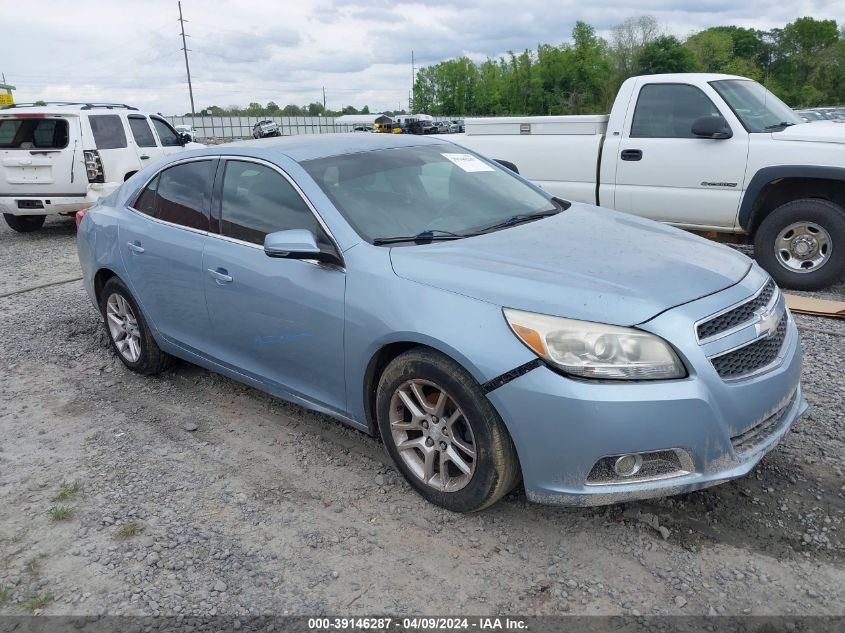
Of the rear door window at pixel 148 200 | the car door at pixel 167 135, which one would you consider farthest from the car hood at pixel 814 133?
the car door at pixel 167 135

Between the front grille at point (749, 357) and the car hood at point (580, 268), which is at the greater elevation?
the car hood at point (580, 268)

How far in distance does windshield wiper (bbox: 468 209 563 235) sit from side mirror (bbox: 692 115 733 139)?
10.6ft

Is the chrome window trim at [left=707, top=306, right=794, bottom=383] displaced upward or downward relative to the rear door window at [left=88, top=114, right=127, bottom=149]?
downward

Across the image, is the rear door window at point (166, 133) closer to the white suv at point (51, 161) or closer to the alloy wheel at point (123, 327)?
the white suv at point (51, 161)

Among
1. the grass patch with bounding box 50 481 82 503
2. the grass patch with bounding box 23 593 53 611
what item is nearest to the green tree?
the grass patch with bounding box 50 481 82 503

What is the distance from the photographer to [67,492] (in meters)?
3.50

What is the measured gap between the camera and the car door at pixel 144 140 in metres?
11.3

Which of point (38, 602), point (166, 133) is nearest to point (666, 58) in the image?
point (166, 133)

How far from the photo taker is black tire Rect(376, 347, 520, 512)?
111 inches

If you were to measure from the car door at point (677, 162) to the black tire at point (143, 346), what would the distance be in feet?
15.6

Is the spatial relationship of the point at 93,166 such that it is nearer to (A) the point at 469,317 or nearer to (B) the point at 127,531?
(B) the point at 127,531

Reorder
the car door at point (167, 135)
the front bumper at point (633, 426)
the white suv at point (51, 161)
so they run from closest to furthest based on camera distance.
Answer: the front bumper at point (633, 426) → the white suv at point (51, 161) → the car door at point (167, 135)

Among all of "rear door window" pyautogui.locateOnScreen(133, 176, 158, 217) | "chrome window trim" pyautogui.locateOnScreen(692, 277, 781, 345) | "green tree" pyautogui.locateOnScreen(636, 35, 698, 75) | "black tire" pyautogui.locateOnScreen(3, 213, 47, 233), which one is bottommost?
"black tire" pyautogui.locateOnScreen(3, 213, 47, 233)

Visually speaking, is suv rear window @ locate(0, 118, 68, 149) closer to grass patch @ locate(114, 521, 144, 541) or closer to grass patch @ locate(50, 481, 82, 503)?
grass patch @ locate(50, 481, 82, 503)
